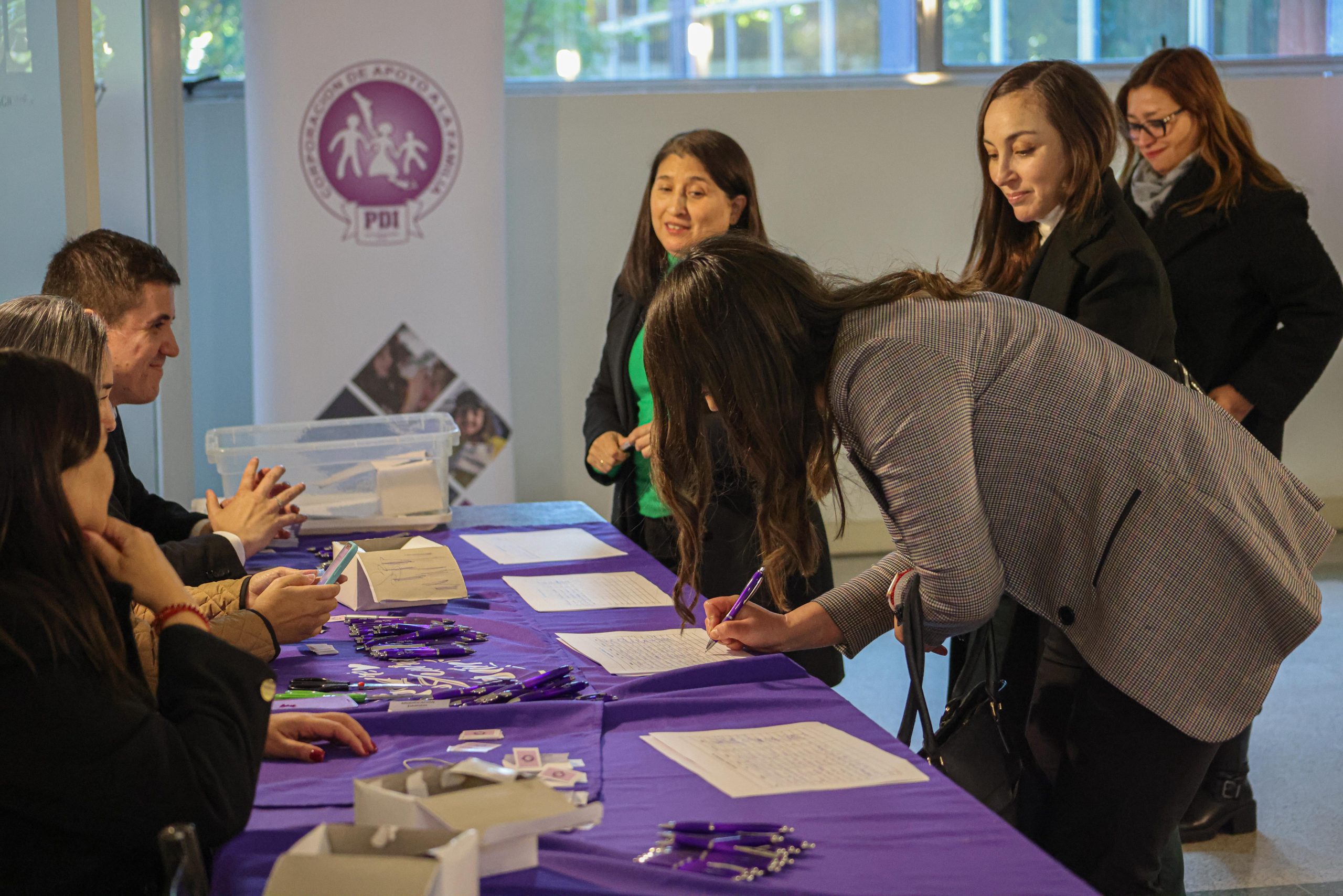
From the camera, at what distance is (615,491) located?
295 cm

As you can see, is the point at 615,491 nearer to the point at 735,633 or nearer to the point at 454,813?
the point at 735,633

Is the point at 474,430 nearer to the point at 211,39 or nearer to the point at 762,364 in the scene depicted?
the point at 211,39

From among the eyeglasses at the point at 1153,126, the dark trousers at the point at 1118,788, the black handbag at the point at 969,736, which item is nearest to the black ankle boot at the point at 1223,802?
the dark trousers at the point at 1118,788

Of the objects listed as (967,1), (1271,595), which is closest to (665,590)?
(1271,595)

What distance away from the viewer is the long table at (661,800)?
41.1 inches

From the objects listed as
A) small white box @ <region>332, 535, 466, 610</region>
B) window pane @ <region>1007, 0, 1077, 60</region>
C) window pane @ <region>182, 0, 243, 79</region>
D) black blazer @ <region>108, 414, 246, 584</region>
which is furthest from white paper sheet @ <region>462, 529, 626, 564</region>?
window pane @ <region>1007, 0, 1077, 60</region>

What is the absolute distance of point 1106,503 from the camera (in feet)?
4.76

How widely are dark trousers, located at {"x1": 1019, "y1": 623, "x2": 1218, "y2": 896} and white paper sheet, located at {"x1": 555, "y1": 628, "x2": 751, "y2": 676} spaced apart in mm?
445

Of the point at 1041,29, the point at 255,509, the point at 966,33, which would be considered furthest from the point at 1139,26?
the point at 255,509

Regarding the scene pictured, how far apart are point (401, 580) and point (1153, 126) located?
208 centimetres

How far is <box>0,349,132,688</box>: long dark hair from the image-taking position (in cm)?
108

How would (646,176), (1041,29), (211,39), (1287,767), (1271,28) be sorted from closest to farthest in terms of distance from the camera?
(1287,767)
(211,39)
(646,176)
(1041,29)
(1271,28)

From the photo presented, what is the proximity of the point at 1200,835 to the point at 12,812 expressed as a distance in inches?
→ 93.8

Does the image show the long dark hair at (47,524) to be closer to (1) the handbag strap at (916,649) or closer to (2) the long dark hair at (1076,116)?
(1) the handbag strap at (916,649)
